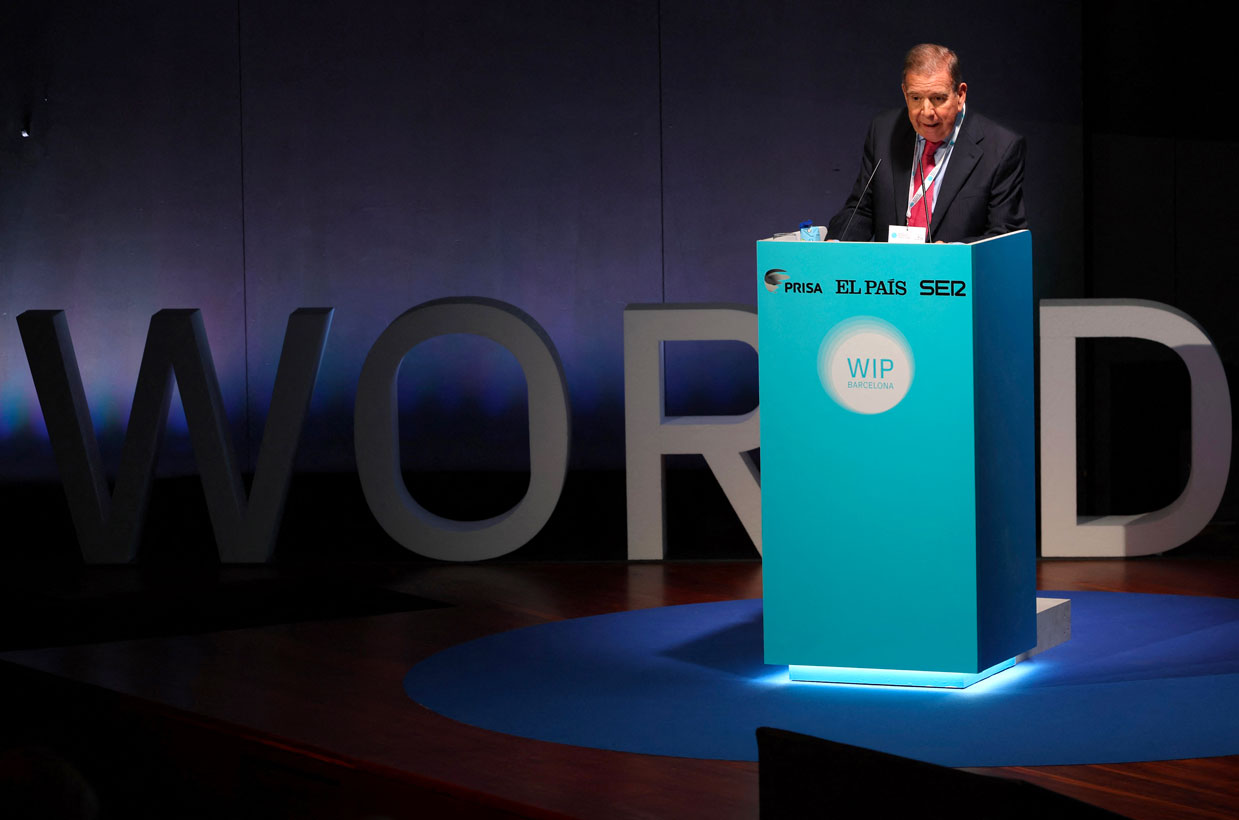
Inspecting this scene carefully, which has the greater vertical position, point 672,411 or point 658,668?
point 672,411

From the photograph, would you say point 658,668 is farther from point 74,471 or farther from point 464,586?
point 74,471

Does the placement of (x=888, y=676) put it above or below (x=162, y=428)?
below

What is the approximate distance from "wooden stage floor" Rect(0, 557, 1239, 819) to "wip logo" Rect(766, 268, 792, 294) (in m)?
1.08

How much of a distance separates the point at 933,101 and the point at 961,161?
20 centimetres

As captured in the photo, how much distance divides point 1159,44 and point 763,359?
167 inches

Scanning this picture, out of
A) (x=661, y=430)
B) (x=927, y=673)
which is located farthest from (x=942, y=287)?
(x=661, y=430)

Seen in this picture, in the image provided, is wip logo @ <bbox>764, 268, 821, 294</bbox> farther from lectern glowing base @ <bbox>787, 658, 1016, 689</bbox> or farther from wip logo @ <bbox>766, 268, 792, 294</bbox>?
lectern glowing base @ <bbox>787, 658, 1016, 689</bbox>

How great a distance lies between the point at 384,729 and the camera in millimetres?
→ 2926

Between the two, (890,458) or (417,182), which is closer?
(890,458)

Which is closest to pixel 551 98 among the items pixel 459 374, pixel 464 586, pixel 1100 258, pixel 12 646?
pixel 459 374

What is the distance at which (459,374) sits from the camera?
7902 millimetres

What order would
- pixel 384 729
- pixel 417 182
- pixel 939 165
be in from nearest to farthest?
pixel 384 729, pixel 939 165, pixel 417 182

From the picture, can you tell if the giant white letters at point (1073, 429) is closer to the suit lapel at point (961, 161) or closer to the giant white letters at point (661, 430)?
the giant white letters at point (661, 430)

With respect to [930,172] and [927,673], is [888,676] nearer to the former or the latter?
[927,673]
